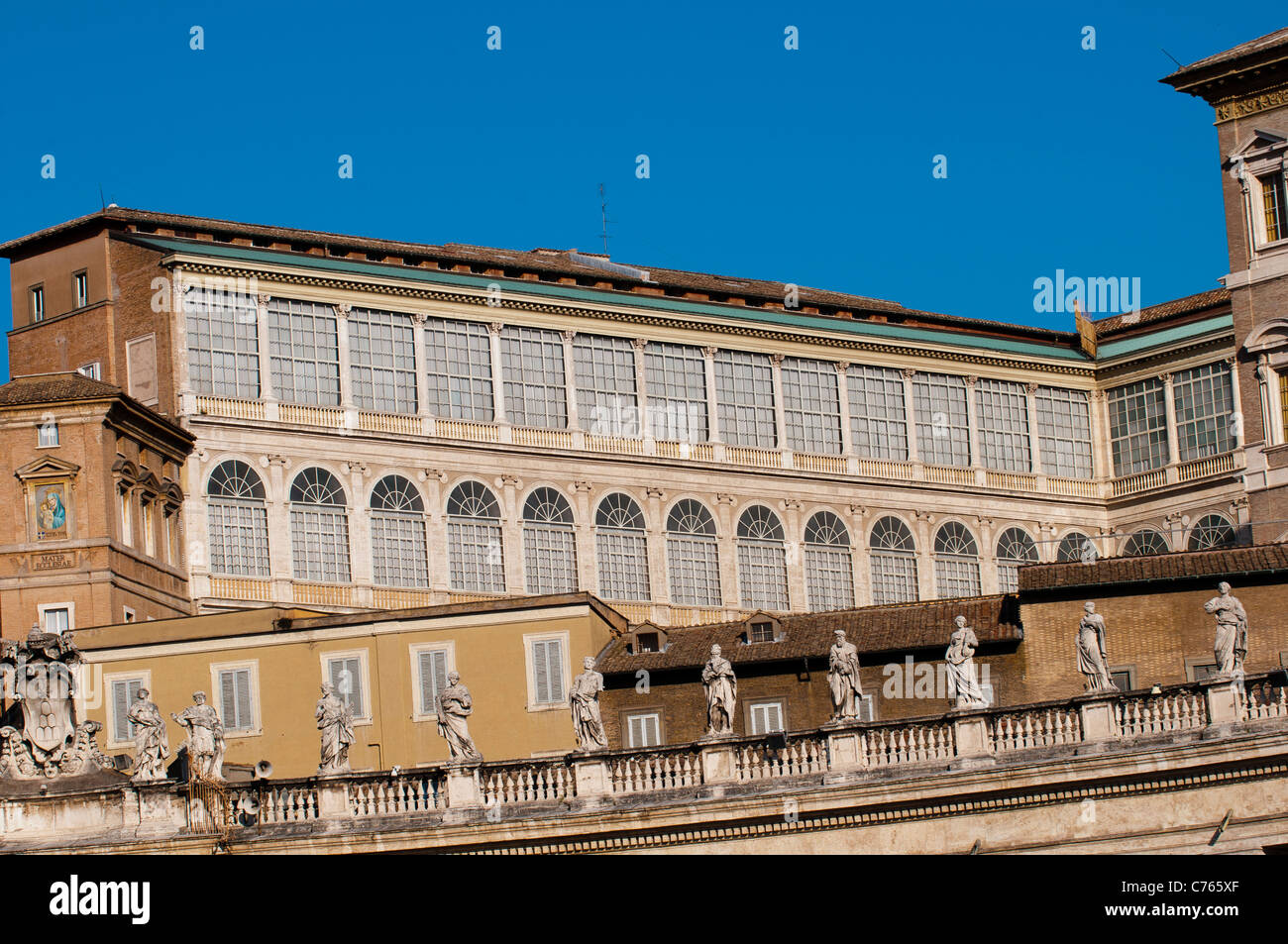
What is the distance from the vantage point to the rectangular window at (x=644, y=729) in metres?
58.3

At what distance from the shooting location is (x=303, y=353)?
3248 inches

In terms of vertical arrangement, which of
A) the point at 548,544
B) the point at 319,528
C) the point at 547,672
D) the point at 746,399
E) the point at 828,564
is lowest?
the point at 547,672

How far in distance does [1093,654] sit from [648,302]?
1929 inches

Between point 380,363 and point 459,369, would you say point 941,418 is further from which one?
point 380,363

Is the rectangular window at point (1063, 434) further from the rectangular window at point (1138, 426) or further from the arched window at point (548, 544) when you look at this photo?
the arched window at point (548, 544)

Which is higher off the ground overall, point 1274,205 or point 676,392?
point 1274,205

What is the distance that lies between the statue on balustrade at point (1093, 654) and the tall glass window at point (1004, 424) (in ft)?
174

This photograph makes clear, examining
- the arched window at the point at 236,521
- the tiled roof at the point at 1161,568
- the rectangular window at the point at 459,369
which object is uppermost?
the rectangular window at the point at 459,369

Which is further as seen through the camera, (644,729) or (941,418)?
(941,418)

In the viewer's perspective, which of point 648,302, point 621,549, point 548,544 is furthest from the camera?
point 648,302

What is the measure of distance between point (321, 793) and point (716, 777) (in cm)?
650

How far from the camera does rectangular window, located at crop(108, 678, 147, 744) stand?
64.4m

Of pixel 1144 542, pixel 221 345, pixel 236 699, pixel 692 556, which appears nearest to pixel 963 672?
pixel 236 699

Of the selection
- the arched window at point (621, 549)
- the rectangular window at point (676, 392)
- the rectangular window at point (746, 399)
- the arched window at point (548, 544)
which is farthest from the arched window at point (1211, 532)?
the arched window at point (548, 544)
